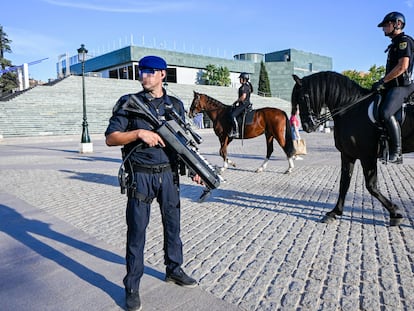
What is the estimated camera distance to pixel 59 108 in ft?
111

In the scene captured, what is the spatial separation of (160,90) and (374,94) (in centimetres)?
360

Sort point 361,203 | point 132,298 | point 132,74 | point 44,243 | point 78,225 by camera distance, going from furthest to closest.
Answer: point 132,74 → point 361,203 → point 78,225 → point 44,243 → point 132,298

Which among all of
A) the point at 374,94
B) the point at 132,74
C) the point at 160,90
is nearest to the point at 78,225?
the point at 160,90

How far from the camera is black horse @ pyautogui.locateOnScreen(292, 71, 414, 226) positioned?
4926mm

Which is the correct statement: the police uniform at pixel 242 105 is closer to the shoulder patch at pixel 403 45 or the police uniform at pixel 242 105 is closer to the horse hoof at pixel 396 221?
the shoulder patch at pixel 403 45

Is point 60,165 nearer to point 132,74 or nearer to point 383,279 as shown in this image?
point 383,279

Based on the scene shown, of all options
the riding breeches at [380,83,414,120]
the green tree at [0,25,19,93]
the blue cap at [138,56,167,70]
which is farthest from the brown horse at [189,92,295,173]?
the green tree at [0,25,19,93]

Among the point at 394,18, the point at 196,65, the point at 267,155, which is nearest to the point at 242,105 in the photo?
the point at 267,155

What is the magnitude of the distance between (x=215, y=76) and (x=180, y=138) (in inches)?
2565

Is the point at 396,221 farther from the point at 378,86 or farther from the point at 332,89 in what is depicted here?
the point at 332,89

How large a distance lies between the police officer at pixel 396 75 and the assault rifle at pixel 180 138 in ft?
9.78

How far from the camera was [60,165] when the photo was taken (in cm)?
1280

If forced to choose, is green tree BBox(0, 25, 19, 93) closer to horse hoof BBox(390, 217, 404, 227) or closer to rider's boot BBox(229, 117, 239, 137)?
rider's boot BBox(229, 117, 239, 137)

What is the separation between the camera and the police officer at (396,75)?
4566mm
